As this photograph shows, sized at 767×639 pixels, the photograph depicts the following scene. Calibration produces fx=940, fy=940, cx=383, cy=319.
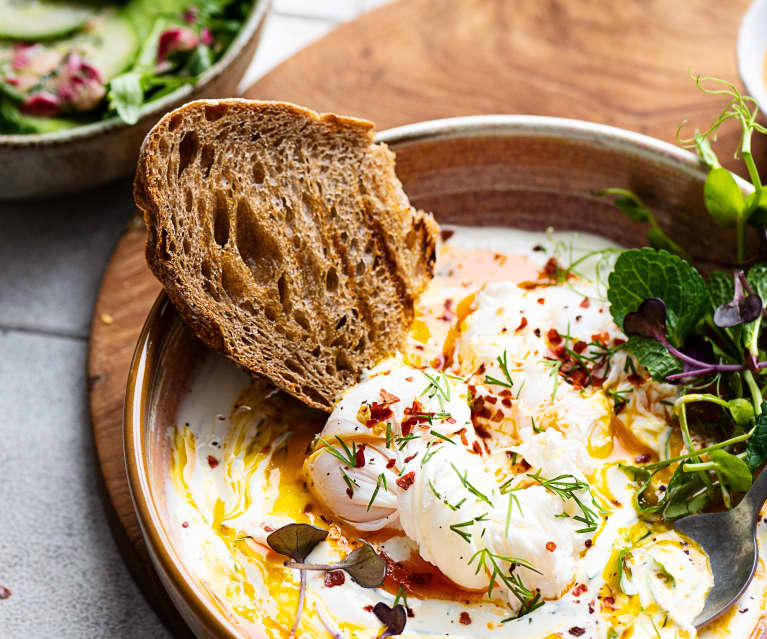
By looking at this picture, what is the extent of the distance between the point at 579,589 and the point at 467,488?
300 mm

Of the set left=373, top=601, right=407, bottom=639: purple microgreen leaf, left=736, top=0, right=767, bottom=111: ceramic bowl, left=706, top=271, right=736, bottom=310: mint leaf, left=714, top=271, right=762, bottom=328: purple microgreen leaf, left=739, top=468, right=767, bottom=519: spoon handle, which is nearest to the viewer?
left=373, top=601, right=407, bottom=639: purple microgreen leaf

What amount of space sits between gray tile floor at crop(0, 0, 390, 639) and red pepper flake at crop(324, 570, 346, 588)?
457 millimetres

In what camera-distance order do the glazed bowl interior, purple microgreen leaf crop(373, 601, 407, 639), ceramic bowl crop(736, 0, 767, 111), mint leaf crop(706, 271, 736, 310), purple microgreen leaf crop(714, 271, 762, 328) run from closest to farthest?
purple microgreen leaf crop(373, 601, 407, 639), purple microgreen leaf crop(714, 271, 762, 328), mint leaf crop(706, 271, 736, 310), the glazed bowl interior, ceramic bowl crop(736, 0, 767, 111)

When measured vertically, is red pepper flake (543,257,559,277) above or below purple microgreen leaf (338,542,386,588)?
above

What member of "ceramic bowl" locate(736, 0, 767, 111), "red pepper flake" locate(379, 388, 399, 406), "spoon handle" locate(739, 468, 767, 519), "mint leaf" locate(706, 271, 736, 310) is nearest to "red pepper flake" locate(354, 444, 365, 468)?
"red pepper flake" locate(379, 388, 399, 406)

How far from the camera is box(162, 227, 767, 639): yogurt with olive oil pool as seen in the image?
71.9 inches

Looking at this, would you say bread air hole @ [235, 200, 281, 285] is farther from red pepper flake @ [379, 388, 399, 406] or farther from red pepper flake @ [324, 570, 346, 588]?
red pepper flake @ [324, 570, 346, 588]

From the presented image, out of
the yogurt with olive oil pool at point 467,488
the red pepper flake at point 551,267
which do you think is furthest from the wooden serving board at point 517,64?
the yogurt with olive oil pool at point 467,488

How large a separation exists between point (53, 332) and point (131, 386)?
2.47ft

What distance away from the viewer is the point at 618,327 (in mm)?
2180

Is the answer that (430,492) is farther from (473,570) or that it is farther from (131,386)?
(131,386)

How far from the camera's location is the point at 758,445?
1.94 metres

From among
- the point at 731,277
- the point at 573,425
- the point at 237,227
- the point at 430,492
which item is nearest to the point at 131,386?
the point at 237,227

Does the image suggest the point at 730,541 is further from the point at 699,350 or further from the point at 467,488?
the point at 467,488
